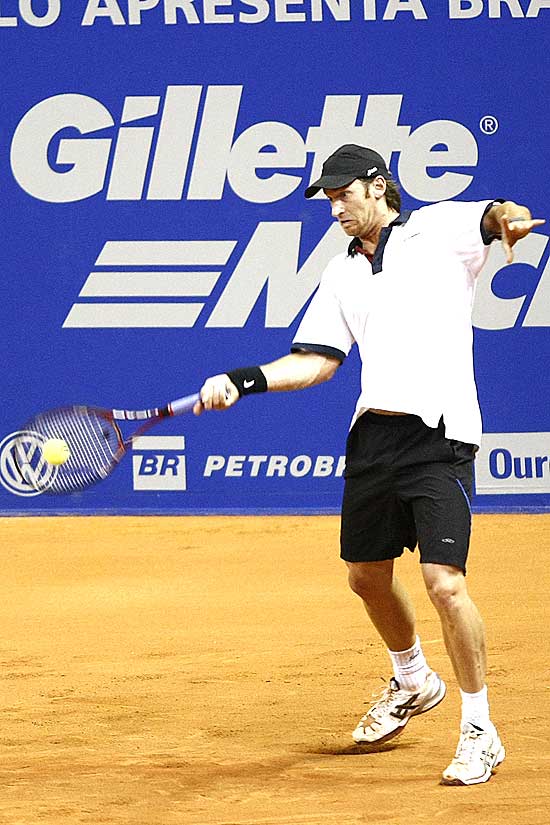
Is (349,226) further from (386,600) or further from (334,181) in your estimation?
(386,600)

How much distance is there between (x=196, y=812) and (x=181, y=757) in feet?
1.88

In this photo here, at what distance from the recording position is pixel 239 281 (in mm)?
9086

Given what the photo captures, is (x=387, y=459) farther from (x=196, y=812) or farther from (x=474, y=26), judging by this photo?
(x=474, y=26)

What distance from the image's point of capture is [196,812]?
391 centimetres

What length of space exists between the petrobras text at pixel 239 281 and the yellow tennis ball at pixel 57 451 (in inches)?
175

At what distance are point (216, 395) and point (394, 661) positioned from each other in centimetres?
115

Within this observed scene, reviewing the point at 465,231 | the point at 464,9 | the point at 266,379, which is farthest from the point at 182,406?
the point at 464,9

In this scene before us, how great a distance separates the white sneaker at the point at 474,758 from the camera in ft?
13.3

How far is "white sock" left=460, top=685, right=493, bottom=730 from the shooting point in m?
4.11

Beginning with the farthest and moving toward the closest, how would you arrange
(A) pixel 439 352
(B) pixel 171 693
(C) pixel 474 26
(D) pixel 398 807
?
(C) pixel 474 26, (B) pixel 171 693, (A) pixel 439 352, (D) pixel 398 807

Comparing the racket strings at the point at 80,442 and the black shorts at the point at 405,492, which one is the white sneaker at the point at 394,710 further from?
the racket strings at the point at 80,442

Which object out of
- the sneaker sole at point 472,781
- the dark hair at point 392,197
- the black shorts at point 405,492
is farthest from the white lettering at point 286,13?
the sneaker sole at point 472,781

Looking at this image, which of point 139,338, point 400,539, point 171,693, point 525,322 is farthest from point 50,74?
point 400,539

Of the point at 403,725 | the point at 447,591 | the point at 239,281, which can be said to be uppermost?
the point at 239,281
